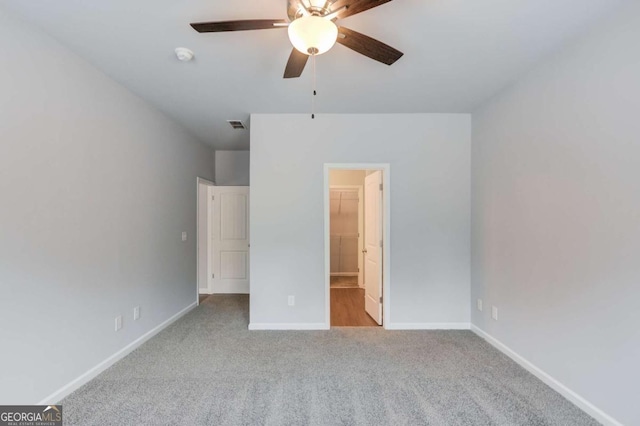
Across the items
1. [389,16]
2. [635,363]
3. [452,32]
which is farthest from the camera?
[452,32]

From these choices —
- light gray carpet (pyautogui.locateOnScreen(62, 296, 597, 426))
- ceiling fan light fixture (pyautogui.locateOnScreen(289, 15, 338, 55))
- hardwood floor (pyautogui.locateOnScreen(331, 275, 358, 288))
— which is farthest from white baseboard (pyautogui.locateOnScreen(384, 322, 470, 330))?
ceiling fan light fixture (pyautogui.locateOnScreen(289, 15, 338, 55))

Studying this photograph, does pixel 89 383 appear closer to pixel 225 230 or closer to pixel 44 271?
pixel 44 271

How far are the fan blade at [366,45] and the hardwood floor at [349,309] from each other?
2955mm

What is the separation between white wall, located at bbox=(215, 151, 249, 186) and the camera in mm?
5141

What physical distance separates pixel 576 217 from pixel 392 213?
65.6 inches

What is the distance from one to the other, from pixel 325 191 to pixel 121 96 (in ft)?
7.28

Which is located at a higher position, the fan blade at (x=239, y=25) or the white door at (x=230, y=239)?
the fan blade at (x=239, y=25)

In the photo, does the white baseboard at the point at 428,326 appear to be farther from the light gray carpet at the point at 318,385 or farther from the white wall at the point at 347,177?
the white wall at the point at 347,177

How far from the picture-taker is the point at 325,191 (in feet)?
11.0

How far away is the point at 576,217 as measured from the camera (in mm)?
1974

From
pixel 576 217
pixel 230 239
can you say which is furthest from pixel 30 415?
pixel 576 217

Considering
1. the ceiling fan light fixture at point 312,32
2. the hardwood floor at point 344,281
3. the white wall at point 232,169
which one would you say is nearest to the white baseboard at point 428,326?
the hardwood floor at point 344,281

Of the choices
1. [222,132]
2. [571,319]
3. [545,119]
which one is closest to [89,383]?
[222,132]

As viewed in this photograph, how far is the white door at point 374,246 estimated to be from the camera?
3484 mm
